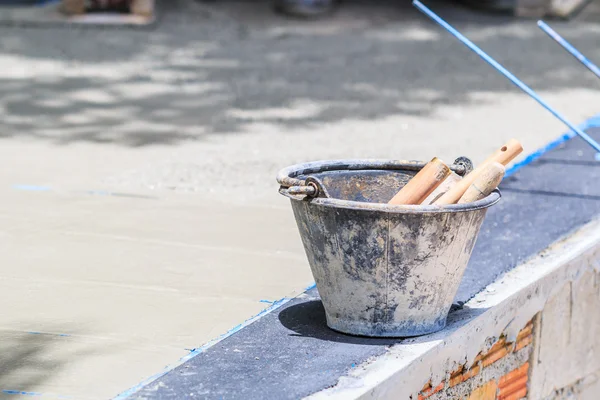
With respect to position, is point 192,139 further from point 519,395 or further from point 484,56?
point 519,395

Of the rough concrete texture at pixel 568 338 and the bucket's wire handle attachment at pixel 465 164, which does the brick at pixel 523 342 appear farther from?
the bucket's wire handle attachment at pixel 465 164

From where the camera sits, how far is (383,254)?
3.06 m

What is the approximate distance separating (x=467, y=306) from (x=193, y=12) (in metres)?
8.95

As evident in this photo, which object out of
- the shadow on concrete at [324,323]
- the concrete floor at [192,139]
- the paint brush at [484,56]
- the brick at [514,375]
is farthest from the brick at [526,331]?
the paint brush at [484,56]

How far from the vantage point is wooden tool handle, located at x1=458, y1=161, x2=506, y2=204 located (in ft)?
10.2

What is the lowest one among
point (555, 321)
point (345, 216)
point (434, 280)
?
point (555, 321)

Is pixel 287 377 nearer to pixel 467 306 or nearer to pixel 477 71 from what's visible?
pixel 467 306

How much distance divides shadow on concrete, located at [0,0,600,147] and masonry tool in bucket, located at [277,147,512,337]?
367 cm

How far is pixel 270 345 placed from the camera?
318 centimetres

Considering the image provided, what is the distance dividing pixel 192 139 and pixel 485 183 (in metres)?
3.92

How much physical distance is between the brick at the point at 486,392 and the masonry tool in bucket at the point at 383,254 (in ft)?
1.32

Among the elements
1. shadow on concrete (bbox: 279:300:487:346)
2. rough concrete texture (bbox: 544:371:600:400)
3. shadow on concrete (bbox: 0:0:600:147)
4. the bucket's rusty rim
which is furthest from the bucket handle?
shadow on concrete (bbox: 0:0:600:147)

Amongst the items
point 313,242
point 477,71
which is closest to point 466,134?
point 477,71

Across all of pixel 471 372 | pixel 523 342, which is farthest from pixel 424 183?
pixel 523 342
